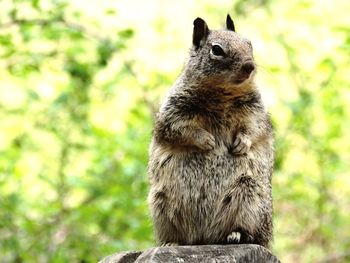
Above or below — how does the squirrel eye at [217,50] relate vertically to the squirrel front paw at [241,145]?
above

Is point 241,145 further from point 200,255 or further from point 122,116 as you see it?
point 122,116

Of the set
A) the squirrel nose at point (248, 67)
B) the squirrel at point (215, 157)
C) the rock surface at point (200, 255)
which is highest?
the squirrel nose at point (248, 67)

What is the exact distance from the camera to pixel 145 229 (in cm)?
906

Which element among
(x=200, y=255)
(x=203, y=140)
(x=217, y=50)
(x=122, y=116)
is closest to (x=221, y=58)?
(x=217, y=50)

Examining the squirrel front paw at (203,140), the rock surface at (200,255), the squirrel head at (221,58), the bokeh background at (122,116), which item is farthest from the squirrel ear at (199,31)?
the bokeh background at (122,116)

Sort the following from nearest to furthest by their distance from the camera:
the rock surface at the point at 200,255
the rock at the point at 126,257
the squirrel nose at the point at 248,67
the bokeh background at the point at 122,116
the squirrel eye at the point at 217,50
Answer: the rock surface at the point at 200,255 < the rock at the point at 126,257 < the squirrel nose at the point at 248,67 < the squirrel eye at the point at 217,50 < the bokeh background at the point at 122,116

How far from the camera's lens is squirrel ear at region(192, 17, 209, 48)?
556 centimetres

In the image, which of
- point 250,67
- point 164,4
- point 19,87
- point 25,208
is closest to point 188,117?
point 250,67

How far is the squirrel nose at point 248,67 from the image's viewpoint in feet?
16.8

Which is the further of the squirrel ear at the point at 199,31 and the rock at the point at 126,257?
the squirrel ear at the point at 199,31

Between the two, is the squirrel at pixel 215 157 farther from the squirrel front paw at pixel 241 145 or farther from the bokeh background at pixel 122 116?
the bokeh background at pixel 122 116

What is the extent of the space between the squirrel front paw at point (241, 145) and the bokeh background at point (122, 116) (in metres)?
3.36

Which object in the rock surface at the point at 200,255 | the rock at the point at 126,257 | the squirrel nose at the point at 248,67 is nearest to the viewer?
the rock surface at the point at 200,255

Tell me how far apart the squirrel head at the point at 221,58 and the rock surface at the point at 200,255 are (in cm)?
109
